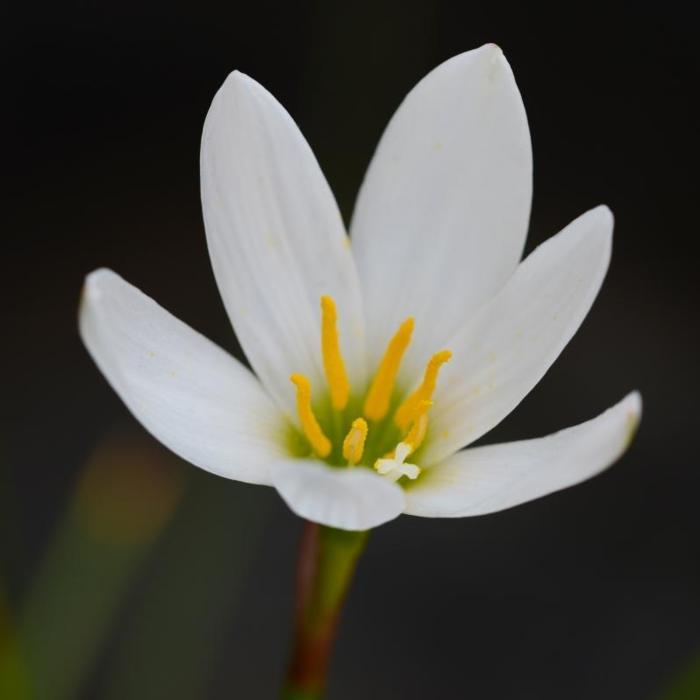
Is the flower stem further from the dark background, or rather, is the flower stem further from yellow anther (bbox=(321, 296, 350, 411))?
the dark background

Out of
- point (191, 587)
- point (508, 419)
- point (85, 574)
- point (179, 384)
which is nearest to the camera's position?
point (179, 384)

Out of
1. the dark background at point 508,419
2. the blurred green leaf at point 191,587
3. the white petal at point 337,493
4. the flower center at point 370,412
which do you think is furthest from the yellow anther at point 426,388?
the dark background at point 508,419

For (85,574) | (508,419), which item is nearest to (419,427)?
(85,574)

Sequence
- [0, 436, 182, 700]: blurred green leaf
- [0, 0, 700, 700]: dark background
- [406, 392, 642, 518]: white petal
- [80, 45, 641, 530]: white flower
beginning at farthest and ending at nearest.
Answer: [0, 0, 700, 700]: dark background < [0, 436, 182, 700]: blurred green leaf < [80, 45, 641, 530]: white flower < [406, 392, 642, 518]: white petal

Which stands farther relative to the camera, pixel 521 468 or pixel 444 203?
pixel 444 203

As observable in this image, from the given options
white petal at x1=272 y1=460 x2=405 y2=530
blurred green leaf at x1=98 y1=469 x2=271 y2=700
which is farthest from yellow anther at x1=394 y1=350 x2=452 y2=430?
blurred green leaf at x1=98 y1=469 x2=271 y2=700

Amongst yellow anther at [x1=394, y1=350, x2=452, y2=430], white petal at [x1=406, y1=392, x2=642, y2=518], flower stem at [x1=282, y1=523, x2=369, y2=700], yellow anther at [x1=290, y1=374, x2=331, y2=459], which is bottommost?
flower stem at [x1=282, y1=523, x2=369, y2=700]

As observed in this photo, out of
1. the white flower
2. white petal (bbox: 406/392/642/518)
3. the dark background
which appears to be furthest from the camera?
the dark background

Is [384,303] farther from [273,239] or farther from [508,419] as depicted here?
[508,419]
